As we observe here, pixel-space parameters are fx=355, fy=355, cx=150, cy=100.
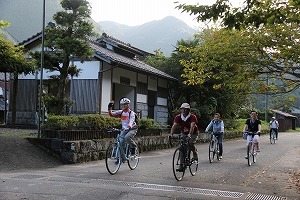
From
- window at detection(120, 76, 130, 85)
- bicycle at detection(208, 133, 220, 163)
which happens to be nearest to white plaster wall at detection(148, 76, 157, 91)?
window at detection(120, 76, 130, 85)

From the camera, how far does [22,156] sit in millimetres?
11641

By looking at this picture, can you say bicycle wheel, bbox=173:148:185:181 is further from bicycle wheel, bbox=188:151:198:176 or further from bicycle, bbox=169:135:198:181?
bicycle wheel, bbox=188:151:198:176

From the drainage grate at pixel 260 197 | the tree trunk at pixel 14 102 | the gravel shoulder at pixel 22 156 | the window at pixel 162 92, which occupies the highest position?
the window at pixel 162 92

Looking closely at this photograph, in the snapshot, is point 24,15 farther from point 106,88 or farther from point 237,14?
point 237,14

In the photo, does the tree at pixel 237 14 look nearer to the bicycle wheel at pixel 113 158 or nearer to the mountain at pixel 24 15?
the bicycle wheel at pixel 113 158

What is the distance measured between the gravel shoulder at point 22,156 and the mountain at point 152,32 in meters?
86.7

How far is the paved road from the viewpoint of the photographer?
688 cm

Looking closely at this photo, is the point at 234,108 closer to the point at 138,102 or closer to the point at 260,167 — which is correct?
the point at 138,102

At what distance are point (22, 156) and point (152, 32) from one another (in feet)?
369

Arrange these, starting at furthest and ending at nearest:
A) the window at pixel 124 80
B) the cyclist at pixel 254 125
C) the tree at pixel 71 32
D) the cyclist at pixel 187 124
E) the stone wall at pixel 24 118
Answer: the window at pixel 124 80 → the stone wall at pixel 24 118 → the tree at pixel 71 32 → the cyclist at pixel 254 125 → the cyclist at pixel 187 124

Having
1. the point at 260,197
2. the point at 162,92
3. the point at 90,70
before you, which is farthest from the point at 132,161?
the point at 162,92

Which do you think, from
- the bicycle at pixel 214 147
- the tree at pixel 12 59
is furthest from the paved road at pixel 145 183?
the tree at pixel 12 59

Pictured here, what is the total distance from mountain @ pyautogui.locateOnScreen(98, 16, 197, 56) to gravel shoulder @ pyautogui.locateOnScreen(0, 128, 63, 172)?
285ft

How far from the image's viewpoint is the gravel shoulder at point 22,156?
1086cm
